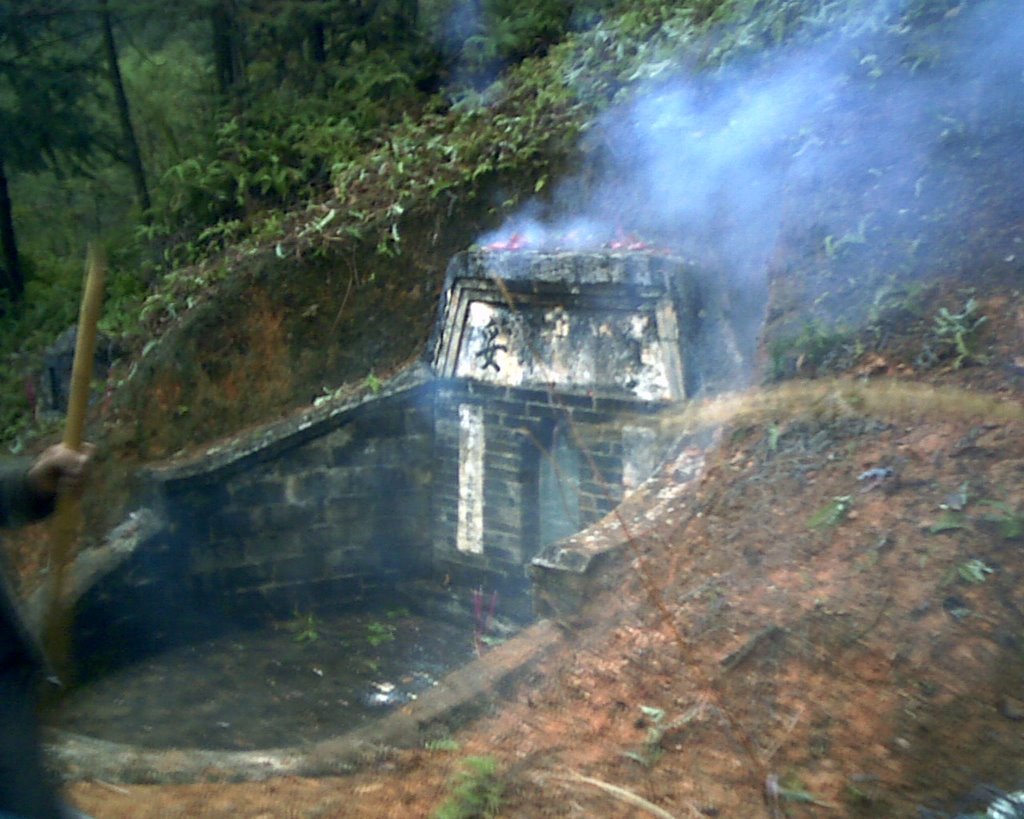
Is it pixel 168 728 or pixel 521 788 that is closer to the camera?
pixel 521 788

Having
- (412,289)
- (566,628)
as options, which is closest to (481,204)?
(412,289)

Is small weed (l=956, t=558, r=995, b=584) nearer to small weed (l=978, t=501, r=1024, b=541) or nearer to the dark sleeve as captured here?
small weed (l=978, t=501, r=1024, b=541)

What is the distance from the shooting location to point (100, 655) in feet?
26.1

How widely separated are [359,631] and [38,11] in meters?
7.89

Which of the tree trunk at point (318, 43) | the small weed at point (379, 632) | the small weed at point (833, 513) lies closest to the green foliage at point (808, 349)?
the small weed at point (833, 513)

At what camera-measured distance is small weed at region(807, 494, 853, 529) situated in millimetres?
4934

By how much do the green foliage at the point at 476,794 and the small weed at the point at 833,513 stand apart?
2048 millimetres

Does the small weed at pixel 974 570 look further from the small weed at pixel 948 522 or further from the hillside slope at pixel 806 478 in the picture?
the small weed at pixel 948 522

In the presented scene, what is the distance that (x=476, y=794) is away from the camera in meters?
3.77

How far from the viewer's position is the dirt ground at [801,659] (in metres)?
3.65

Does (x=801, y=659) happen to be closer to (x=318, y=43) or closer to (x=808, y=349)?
(x=808, y=349)

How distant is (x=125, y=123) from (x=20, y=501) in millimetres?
11139

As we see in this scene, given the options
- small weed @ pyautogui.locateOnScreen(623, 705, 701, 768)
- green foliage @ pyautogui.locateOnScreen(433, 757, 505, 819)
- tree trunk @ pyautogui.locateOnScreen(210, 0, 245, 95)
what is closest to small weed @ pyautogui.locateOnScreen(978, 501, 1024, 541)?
small weed @ pyautogui.locateOnScreen(623, 705, 701, 768)

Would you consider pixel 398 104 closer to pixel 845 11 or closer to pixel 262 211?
pixel 262 211
